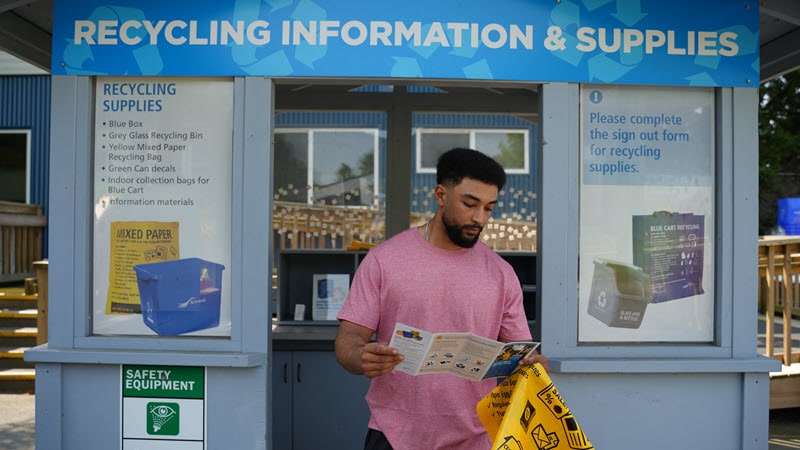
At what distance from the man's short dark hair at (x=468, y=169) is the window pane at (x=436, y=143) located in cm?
594

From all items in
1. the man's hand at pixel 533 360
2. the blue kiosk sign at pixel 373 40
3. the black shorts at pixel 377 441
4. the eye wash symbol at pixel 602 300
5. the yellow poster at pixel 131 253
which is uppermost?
the blue kiosk sign at pixel 373 40

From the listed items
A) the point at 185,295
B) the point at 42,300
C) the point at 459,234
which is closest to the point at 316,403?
the point at 185,295

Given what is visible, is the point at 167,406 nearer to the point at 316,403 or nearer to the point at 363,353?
the point at 316,403

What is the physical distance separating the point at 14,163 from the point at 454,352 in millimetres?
11991

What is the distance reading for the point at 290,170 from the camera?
710 cm

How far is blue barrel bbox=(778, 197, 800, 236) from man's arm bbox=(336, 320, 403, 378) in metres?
14.3

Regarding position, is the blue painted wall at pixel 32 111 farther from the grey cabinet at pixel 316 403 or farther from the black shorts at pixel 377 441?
the black shorts at pixel 377 441

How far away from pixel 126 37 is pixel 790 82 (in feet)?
48.3

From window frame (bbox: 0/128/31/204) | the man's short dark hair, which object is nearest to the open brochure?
the man's short dark hair

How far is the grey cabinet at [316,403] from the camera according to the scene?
487cm

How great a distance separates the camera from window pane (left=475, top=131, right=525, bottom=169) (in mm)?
8438

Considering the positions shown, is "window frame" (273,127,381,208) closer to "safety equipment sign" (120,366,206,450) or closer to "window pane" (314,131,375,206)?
"window pane" (314,131,375,206)

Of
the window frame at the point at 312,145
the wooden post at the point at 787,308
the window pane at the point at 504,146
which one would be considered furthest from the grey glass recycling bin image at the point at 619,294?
the window pane at the point at 504,146

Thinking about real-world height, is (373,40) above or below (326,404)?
above
